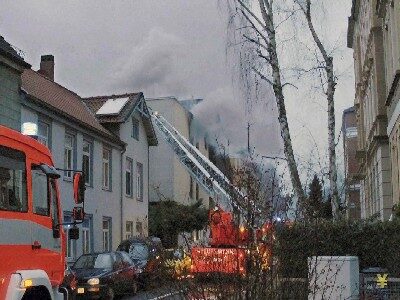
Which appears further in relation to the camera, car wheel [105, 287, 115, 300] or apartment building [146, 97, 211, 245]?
apartment building [146, 97, 211, 245]

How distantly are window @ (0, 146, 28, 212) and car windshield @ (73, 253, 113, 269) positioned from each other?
10.7 m

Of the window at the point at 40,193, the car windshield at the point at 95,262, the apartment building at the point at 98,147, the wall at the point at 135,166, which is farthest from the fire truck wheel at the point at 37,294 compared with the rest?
the wall at the point at 135,166

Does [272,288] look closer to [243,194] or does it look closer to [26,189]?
[243,194]

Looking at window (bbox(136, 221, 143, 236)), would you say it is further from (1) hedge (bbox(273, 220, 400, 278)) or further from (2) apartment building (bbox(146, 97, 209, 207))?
(1) hedge (bbox(273, 220, 400, 278))

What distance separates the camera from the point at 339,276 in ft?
33.5

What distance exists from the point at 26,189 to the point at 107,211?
70.5 ft

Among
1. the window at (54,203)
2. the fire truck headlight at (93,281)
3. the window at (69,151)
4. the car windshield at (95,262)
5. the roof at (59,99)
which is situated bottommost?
the fire truck headlight at (93,281)

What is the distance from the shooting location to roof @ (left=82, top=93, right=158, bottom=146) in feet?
103

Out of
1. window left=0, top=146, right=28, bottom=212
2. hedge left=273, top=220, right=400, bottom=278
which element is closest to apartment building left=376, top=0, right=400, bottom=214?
hedge left=273, top=220, right=400, bottom=278

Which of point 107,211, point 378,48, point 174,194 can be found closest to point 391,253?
point 378,48

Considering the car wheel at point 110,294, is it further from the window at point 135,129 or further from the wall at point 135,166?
the window at point 135,129

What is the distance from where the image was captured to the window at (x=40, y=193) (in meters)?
8.24

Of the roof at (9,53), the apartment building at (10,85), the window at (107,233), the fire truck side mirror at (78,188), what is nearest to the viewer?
the fire truck side mirror at (78,188)

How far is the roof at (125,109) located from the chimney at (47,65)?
2.15 metres
